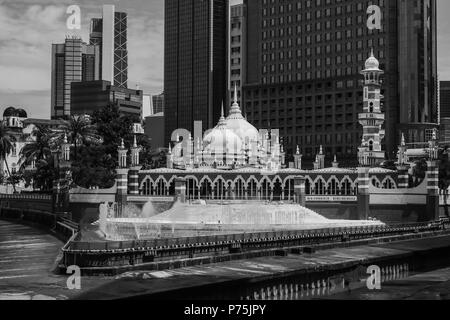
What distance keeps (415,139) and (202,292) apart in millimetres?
124933

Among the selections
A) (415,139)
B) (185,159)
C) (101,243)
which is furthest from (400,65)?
(101,243)

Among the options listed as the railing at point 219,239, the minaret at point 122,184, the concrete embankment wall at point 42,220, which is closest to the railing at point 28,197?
the concrete embankment wall at point 42,220

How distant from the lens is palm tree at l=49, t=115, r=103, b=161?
296ft

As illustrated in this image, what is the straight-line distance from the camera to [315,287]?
34.6 m

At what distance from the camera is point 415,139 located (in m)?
146

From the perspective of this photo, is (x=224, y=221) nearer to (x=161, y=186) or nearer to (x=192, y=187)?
(x=192, y=187)

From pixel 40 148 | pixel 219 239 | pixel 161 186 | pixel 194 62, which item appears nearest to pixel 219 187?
pixel 161 186

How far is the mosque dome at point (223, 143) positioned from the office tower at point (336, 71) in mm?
59198

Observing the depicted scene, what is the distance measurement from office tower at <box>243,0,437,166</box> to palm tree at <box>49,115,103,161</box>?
66.5 metres

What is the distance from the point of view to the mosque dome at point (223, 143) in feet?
285

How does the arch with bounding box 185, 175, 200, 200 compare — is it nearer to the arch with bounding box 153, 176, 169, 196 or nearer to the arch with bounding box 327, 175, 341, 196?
the arch with bounding box 153, 176, 169, 196

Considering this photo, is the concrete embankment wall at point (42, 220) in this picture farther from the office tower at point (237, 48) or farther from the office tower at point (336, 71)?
the office tower at point (237, 48)

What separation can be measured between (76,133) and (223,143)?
18.5 meters

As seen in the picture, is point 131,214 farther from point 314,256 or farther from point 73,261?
point 73,261
